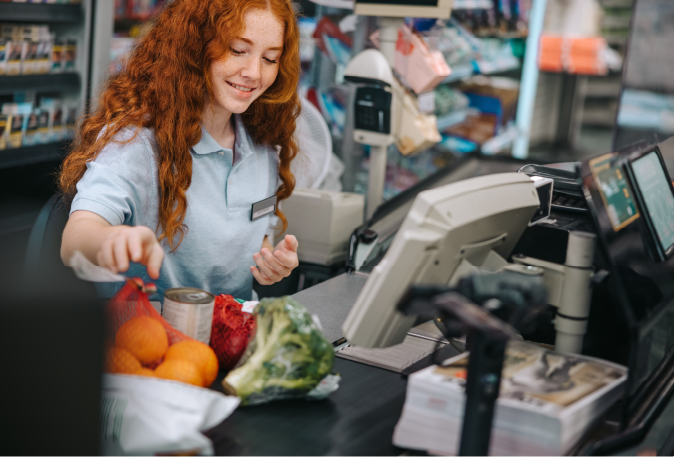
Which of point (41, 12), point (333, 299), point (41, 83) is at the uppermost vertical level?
point (41, 12)

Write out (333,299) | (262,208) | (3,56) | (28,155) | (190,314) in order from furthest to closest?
1. (28,155)
2. (3,56)
3. (262,208)
4. (333,299)
5. (190,314)

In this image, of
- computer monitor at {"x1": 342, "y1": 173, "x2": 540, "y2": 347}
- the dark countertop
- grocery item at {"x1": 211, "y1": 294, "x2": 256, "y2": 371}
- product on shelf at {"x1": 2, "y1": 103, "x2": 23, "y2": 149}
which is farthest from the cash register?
product on shelf at {"x1": 2, "y1": 103, "x2": 23, "y2": 149}

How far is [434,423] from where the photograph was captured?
1.00 meters

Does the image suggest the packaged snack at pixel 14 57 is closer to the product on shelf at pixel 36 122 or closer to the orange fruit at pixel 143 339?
the product on shelf at pixel 36 122

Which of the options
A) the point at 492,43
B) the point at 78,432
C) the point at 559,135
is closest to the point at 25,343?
the point at 78,432

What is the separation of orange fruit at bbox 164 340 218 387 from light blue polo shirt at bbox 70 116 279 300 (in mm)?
344

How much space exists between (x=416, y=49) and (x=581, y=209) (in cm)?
148

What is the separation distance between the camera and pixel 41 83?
3590mm

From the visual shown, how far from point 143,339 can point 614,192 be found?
36.5 inches

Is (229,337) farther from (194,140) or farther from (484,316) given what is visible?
(194,140)

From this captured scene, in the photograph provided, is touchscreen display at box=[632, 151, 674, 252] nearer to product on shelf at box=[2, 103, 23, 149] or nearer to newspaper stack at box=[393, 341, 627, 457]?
newspaper stack at box=[393, 341, 627, 457]

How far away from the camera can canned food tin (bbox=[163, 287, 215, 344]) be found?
1.16 m

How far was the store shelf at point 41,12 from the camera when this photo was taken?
3.27 metres

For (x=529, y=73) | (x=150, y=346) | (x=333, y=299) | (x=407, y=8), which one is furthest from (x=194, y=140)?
(x=529, y=73)
